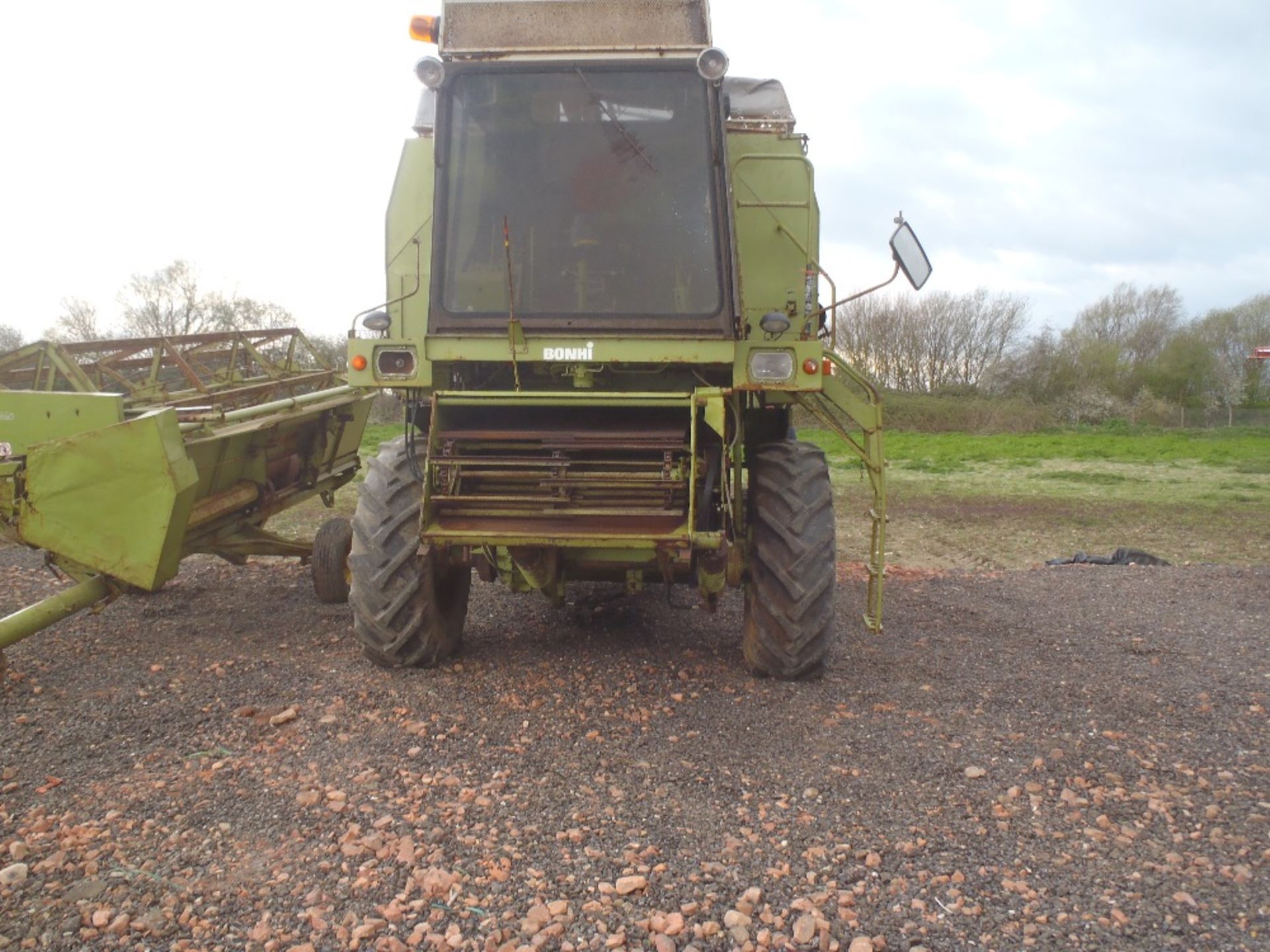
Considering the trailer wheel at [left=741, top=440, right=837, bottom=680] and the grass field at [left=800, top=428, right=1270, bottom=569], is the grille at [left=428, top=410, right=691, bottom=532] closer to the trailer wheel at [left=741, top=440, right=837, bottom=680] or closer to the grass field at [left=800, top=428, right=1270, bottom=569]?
the trailer wheel at [left=741, top=440, right=837, bottom=680]

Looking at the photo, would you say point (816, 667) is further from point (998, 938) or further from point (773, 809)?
point (998, 938)

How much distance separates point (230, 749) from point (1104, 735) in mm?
3470

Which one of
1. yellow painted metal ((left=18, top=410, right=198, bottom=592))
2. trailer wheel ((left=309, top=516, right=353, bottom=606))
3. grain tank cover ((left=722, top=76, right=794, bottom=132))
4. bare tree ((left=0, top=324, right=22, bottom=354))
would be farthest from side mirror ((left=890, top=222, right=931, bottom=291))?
bare tree ((left=0, top=324, right=22, bottom=354))

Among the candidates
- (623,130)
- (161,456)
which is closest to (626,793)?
(161,456)

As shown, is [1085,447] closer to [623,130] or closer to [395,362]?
[623,130]

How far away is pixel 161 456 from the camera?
4242mm

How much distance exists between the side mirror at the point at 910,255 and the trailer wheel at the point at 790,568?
0.93 metres

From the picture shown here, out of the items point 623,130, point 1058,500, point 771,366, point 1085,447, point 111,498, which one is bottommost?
point 1058,500

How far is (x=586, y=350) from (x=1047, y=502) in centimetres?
1094

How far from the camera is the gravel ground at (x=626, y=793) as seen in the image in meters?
2.59

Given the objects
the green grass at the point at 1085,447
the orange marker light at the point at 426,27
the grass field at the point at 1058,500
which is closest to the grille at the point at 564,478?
the orange marker light at the point at 426,27

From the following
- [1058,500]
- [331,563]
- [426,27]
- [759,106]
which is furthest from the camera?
[1058,500]

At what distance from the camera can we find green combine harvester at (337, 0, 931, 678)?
4.26 meters

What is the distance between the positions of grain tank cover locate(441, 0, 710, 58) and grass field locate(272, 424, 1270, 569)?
5.50 m
